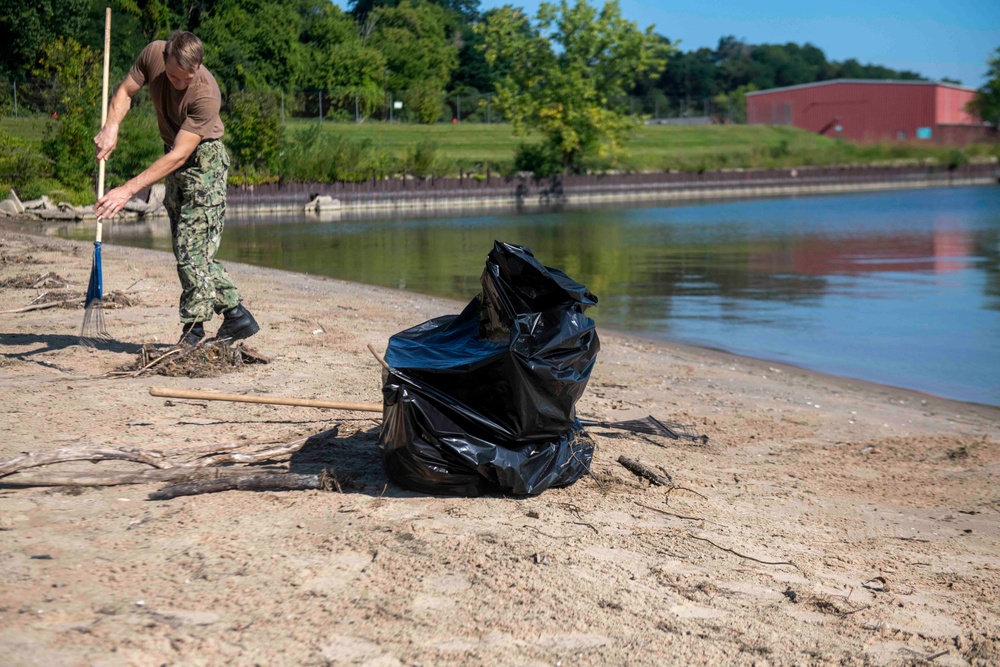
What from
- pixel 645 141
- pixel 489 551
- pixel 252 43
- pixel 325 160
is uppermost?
pixel 252 43

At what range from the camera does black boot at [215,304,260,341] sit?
19.2 feet

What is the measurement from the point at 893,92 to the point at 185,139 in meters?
87.7

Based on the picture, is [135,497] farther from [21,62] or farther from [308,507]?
[21,62]

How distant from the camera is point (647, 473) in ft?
13.4

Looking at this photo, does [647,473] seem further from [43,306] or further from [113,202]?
[43,306]

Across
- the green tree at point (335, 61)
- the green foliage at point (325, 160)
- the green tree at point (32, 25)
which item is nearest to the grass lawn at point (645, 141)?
the green tree at point (335, 61)

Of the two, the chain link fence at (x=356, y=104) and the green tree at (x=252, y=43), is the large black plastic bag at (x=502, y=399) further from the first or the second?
the green tree at (x=252, y=43)

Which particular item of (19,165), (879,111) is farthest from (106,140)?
(879,111)

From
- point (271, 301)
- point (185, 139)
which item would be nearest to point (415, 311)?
point (271, 301)

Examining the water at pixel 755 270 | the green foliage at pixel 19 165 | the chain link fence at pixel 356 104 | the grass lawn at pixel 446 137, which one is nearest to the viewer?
the water at pixel 755 270

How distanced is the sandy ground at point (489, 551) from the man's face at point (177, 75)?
161cm

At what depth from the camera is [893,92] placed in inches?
3292

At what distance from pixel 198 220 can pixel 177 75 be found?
788 mm

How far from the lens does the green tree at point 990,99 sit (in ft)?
268
